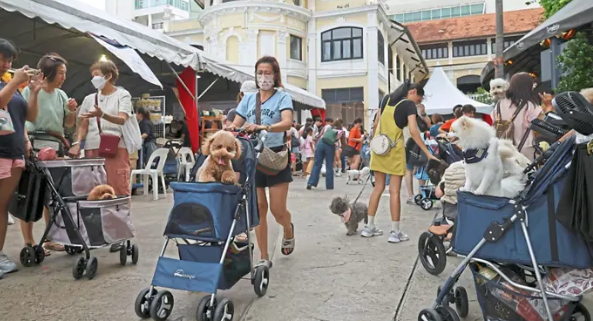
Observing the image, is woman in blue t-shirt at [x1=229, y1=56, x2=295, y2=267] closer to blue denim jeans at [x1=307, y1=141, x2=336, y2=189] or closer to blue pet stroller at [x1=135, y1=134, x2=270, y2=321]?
blue pet stroller at [x1=135, y1=134, x2=270, y2=321]

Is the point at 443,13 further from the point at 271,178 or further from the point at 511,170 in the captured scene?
the point at 511,170

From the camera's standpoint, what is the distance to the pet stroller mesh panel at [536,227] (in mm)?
2152

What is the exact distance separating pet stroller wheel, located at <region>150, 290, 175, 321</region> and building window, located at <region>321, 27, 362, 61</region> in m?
24.3

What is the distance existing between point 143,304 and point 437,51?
4328 cm

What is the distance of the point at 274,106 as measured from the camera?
3.56 metres

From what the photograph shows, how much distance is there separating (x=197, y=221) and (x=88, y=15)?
6.07m

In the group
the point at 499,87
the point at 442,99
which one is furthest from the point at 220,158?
the point at 442,99

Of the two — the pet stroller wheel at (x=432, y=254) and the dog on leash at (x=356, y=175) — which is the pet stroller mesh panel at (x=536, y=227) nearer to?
the pet stroller wheel at (x=432, y=254)

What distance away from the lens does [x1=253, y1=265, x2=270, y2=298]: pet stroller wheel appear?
308 cm

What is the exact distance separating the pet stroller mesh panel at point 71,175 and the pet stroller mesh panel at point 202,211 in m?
1.50

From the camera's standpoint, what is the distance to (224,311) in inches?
103

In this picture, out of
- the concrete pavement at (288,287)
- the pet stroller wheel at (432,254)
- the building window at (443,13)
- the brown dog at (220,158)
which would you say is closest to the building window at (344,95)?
the concrete pavement at (288,287)

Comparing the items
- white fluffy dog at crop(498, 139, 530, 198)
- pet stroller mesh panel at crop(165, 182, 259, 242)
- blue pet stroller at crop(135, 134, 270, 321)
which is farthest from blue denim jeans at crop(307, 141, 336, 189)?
pet stroller mesh panel at crop(165, 182, 259, 242)

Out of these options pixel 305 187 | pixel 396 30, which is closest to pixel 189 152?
pixel 305 187
